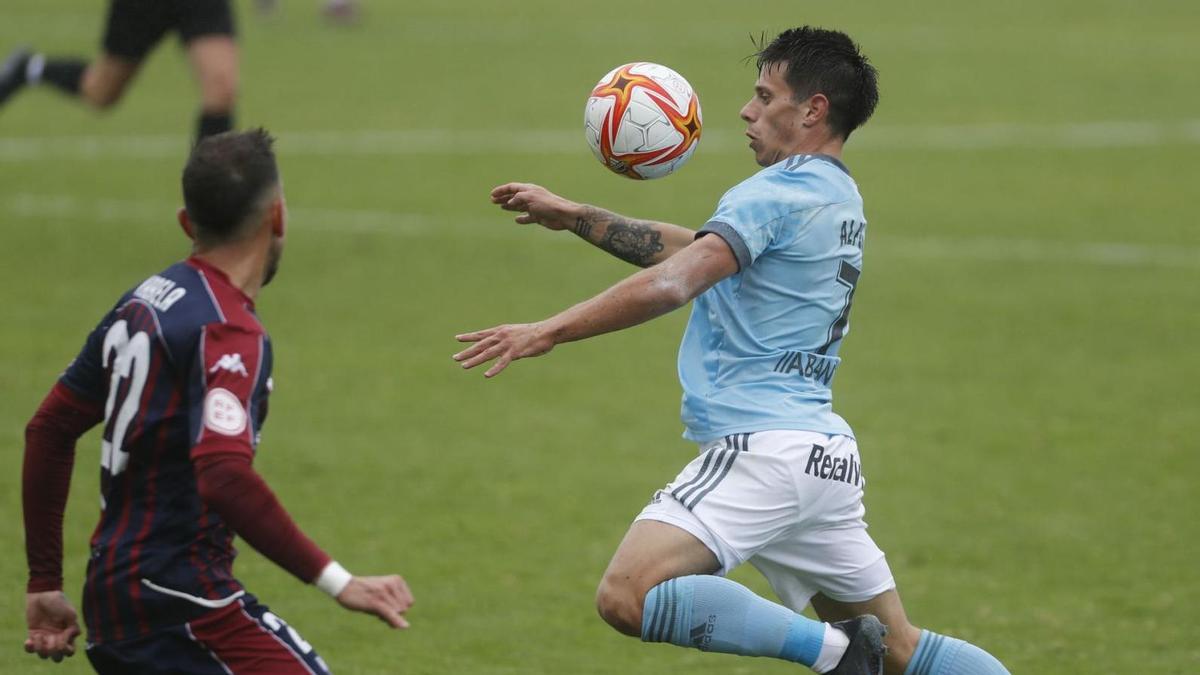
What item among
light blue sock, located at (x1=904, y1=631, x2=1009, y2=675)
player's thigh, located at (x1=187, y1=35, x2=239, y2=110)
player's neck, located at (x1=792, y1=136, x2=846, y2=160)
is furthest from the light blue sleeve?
player's thigh, located at (x1=187, y1=35, x2=239, y2=110)

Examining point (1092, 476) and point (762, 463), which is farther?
point (1092, 476)

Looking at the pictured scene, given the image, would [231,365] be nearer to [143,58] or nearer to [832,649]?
[832,649]

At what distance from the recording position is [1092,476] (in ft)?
30.4

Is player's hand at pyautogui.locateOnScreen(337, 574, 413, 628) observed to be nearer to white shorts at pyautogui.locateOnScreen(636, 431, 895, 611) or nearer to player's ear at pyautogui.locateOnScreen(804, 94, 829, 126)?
white shorts at pyautogui.locateOnScreen(636, 431, 895, 611)

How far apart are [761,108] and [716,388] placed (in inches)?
35.6

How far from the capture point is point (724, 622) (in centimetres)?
500

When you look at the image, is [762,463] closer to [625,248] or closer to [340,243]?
[625,248]

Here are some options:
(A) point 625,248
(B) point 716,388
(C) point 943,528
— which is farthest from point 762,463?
(C) point 943,528

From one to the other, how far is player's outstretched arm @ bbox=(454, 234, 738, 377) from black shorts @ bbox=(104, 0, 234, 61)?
321 inches

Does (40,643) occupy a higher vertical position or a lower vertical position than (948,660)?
lower

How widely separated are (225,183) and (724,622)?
1.91 metres

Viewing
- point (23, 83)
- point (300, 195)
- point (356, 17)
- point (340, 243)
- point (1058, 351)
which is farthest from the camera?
point (356, 17)

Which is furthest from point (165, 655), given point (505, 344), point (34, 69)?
point (34, 69)

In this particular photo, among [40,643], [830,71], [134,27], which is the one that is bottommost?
[40,643]
